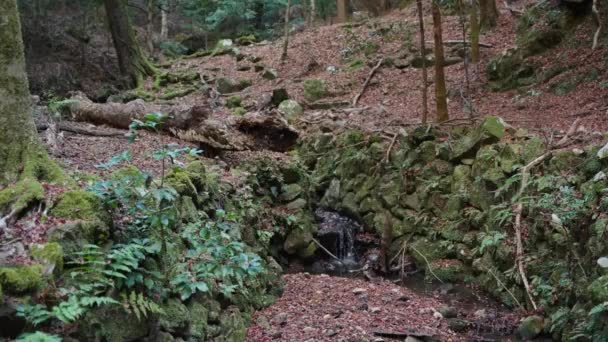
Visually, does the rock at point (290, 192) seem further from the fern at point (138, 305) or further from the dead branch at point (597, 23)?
the dead branch at point (597, 23)

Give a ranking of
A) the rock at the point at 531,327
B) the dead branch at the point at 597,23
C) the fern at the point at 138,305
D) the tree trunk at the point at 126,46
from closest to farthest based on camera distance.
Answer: the fern at the point at 138,305 → the rock at the point at 531,327 → the dead branch at the point at 597,23 → the tree trunk at the point at 126,46

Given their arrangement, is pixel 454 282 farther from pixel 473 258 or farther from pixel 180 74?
pixel 180 74

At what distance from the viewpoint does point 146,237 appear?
4258mm

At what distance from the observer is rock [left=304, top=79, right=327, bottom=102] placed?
14094 mm

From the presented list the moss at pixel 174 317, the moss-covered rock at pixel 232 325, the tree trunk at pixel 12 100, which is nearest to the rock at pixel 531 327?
the moss-covered rock at pixel 232 325

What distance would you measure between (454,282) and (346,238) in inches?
95.2

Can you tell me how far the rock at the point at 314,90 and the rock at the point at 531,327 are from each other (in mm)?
8968

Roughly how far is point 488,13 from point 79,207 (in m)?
13.8

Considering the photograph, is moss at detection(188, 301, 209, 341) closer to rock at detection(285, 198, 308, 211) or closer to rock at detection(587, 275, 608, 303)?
rock at detection(587, 275, 608, 303)

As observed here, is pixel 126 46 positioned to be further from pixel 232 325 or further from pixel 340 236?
pixel 232 325

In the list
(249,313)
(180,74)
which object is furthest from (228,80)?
(249,313)

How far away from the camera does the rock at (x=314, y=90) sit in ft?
46.2

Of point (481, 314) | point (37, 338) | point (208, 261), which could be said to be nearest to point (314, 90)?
point (481, 314)

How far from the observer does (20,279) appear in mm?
3105
